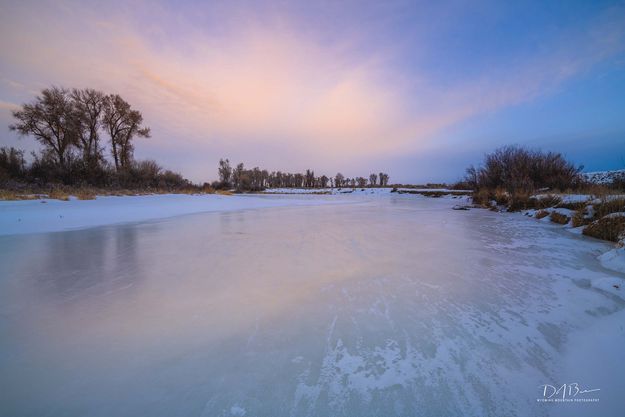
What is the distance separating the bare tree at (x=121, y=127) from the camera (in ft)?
49.7

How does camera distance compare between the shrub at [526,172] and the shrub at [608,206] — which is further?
the shrub at [526,172]

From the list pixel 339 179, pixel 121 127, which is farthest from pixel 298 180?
pixel 121 127

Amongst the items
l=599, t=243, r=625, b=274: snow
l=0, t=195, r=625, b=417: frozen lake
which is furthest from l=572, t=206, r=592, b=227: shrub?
l=0, t=195, r=625, b=417: frozen lake

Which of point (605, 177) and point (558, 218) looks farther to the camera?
point (605, 177)

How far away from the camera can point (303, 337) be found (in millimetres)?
1361

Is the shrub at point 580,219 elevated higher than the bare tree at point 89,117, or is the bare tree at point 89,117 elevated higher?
the bare tree at point 89,117

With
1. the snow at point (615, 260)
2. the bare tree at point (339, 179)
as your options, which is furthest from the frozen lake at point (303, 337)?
the bare tree at point (339, 179)

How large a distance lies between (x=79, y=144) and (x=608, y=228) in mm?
20585

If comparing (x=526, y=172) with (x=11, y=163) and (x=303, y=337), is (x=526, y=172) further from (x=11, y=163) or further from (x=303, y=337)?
(x=11, y=163)

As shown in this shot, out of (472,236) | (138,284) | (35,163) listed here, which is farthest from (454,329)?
(35,163)

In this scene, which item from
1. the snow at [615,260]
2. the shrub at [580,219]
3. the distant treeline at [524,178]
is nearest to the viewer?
the snow at [615,260]

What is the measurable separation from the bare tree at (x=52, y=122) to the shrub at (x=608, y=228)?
60.5 ft

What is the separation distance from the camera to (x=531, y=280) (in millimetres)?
2236

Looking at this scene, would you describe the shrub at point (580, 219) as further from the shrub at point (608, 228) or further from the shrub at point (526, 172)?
the shrub at point (526, 172)
